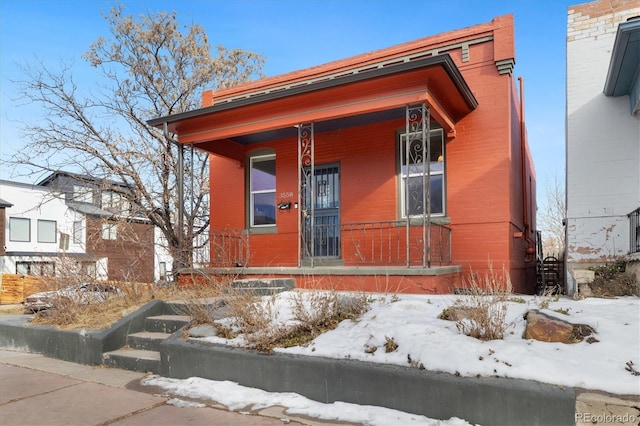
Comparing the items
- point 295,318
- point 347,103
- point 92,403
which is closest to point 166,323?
point 92,403

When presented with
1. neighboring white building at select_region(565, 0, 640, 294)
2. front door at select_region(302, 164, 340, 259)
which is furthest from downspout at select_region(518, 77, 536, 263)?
front door at select_region(302, 164, 340, 259)

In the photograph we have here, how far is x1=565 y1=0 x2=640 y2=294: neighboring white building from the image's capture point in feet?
24.7

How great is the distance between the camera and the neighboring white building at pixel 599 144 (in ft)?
24.7

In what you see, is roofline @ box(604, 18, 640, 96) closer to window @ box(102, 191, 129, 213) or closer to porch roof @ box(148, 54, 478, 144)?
porch roof @ box(148, 54, 478, 144)

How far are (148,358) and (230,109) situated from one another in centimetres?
515

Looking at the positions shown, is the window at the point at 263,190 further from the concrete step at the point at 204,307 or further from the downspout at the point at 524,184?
the downspout at the point at 524,184

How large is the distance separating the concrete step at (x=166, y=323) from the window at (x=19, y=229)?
2556 cm

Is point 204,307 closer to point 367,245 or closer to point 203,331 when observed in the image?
point 203,331

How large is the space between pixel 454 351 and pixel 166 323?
174 inches

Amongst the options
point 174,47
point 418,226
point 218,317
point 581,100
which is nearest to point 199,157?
point 174,47

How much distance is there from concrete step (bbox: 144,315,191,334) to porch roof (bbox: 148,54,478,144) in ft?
14.1

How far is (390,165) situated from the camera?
921cm

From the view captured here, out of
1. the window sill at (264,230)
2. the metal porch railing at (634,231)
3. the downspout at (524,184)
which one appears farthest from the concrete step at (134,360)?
the downspout at (524,184)

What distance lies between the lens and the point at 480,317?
13.6 feet
